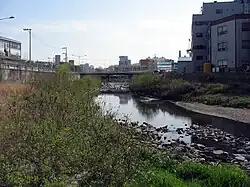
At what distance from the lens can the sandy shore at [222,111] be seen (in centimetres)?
3825

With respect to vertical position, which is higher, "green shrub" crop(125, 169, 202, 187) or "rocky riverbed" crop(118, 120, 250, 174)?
"green shrub" crop(125, 169, 202, 187)

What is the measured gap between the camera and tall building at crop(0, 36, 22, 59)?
317 ft

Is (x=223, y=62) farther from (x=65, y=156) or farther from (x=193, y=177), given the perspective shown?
(x=65, y=156)

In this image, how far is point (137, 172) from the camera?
8695mm

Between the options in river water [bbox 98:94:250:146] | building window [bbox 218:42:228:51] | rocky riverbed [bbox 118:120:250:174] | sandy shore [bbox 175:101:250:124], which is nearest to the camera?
rocky riverbed [bbox 118:120:250:174]

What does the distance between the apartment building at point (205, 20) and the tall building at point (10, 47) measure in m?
43.9

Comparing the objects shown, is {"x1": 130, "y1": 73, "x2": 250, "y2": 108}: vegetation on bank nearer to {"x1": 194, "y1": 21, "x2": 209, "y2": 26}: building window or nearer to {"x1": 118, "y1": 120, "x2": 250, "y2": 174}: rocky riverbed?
{"x1": 194, "y1": 21, "x2": 209, "y2": 26}: building window

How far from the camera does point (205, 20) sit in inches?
3135

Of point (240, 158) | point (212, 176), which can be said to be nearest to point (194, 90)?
point (240, 158)

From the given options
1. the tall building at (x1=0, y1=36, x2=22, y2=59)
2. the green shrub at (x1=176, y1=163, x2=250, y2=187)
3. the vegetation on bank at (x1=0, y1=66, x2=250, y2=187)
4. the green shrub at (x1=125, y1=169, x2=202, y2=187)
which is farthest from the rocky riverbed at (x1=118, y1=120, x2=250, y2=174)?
the tall building at (x1=0, y1=36, x2=22, y2=59)

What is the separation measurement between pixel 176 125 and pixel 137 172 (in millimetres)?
26254

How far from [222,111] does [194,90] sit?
53.4 ft

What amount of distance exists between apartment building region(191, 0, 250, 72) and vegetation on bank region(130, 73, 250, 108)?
332 inches

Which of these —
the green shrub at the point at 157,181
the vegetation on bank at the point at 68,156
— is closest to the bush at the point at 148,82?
the green shrub at the point at 157,181
